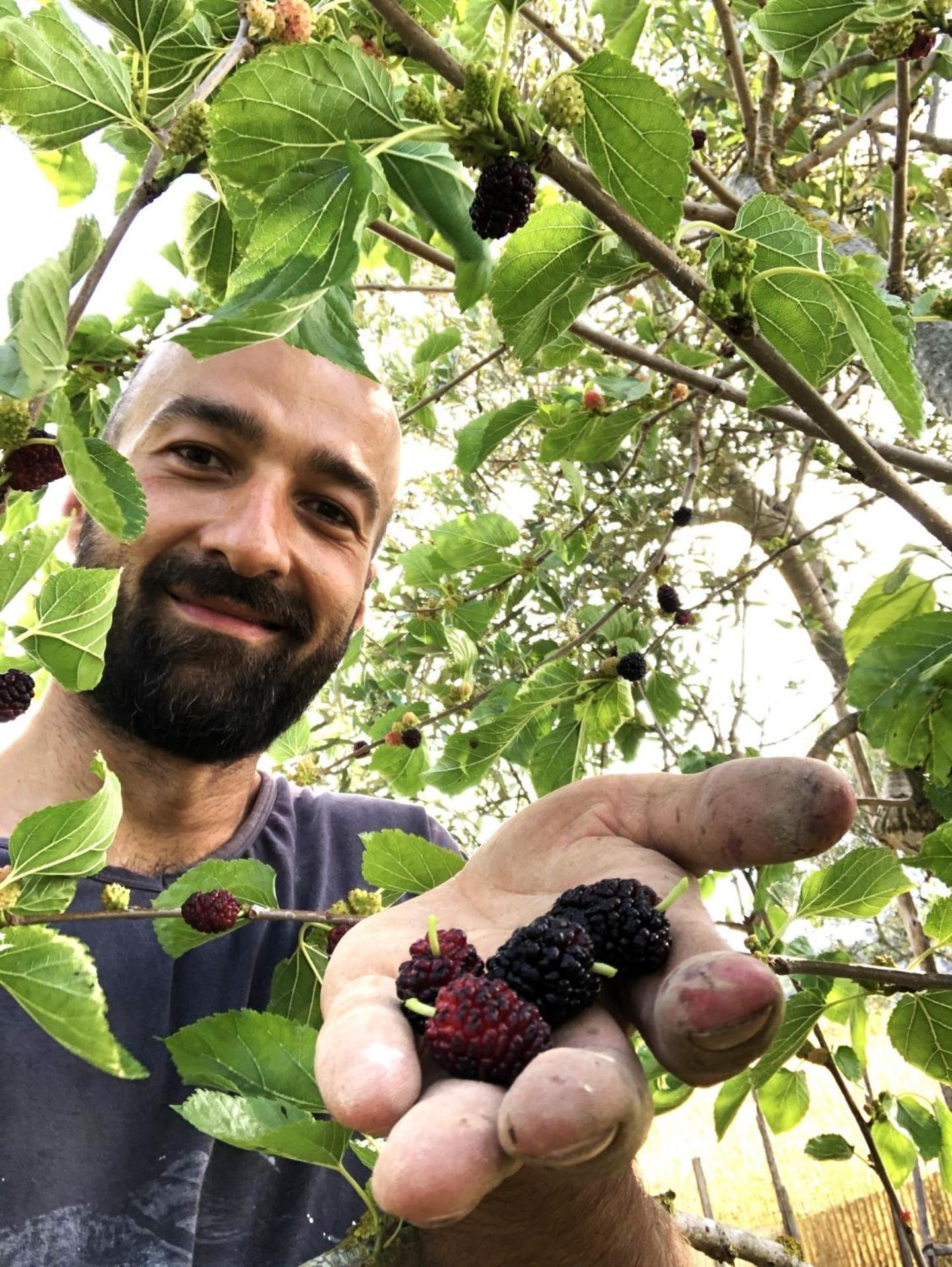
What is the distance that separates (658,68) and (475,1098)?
11.1ft

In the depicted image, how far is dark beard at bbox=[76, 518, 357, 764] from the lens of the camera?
1.49 meters

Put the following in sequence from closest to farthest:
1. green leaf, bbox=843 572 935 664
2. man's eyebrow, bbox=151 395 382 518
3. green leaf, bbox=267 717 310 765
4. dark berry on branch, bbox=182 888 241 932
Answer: dark berry on branch, bbox=182 888 241 932
green leaf, bbox=843 572 935 664
man's eyebrow, bbox=151 395 382 518
green leaf, bbox=267 717 310 765

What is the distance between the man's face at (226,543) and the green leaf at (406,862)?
1.92 ft

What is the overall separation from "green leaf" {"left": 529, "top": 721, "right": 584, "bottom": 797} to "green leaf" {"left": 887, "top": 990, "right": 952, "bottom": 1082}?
668 millimetres

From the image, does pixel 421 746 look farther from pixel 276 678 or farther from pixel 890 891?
pixel 890 891

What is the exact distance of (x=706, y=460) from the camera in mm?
3217

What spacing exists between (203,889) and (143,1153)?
519mm

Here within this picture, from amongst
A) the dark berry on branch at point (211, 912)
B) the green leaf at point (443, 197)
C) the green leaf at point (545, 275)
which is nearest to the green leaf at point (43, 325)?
the green leaf at point (443, 197)

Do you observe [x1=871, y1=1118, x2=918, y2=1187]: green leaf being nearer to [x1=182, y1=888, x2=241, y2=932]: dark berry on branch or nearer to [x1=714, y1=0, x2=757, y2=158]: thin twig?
[x1=182, y1=888, x2=241, y2=932]: dark berry on branch

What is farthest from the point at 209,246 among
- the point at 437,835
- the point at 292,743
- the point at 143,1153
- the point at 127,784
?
the point at 437,835

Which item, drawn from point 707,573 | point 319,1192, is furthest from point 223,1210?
point 707,573

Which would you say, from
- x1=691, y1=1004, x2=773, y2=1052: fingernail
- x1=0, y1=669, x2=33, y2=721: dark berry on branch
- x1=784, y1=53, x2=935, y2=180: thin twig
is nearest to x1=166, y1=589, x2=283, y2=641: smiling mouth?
x1=0, y1=669, x2=33, y2=721: dark berry on branch

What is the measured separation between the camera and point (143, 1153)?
130cm

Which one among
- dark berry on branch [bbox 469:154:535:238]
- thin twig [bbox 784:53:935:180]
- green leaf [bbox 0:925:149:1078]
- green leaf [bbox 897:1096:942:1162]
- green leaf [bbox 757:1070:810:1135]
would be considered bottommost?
green leaf [bbox 897:1096:942:1162]
